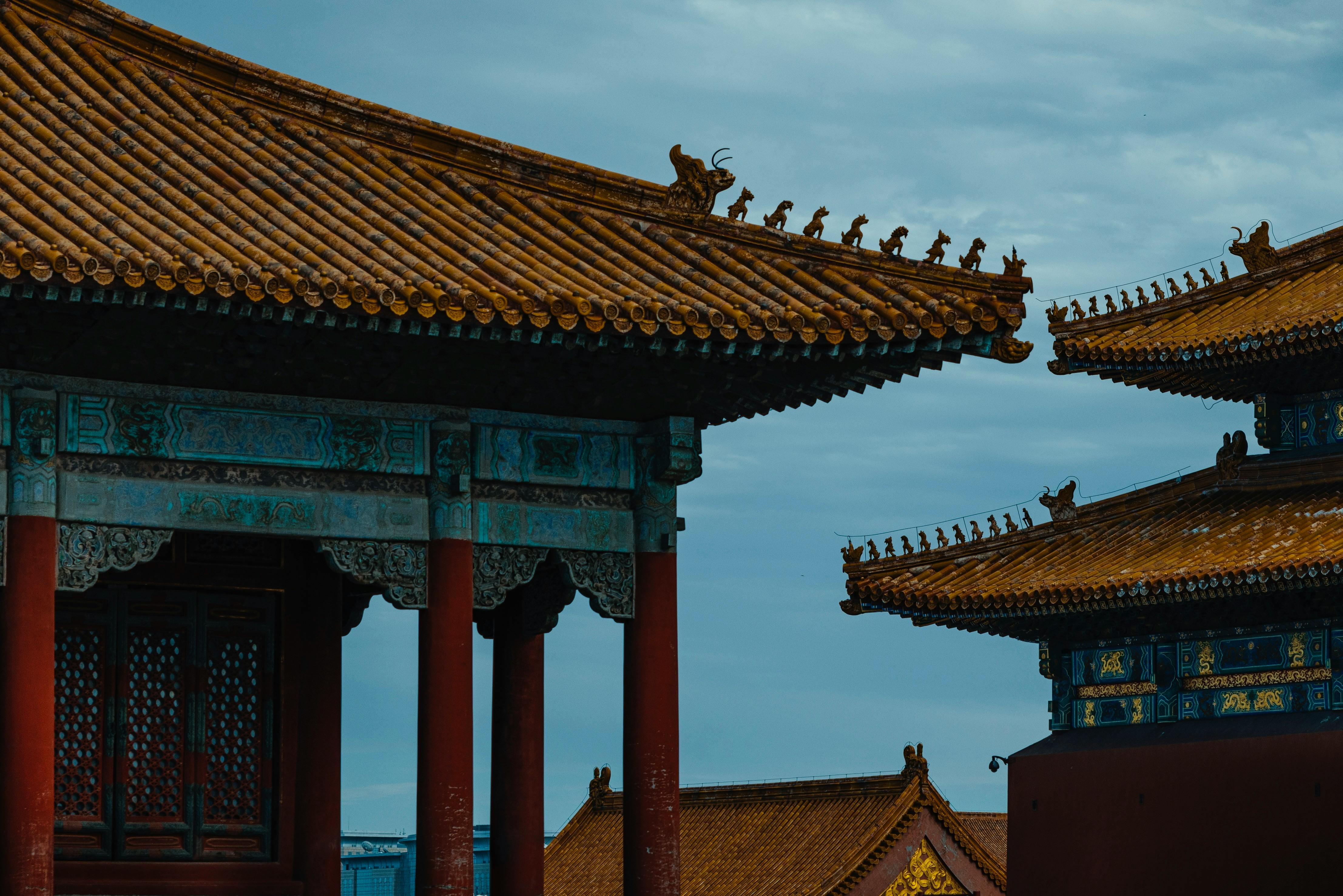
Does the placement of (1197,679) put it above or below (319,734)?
above

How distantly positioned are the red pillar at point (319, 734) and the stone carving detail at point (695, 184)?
381cm

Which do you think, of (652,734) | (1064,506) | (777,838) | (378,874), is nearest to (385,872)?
(378,874)

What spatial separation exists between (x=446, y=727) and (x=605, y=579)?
1607 mm

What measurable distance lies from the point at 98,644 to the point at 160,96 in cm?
392

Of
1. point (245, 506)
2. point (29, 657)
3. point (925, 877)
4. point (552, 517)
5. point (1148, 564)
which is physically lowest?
point (925, 877)

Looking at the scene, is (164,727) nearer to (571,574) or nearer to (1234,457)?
(571,574)

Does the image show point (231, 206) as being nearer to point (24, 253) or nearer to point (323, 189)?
point (323, 189)

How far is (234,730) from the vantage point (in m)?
15.8

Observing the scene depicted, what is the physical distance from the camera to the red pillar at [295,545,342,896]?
51.7 feet

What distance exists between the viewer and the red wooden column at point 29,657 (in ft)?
41.7

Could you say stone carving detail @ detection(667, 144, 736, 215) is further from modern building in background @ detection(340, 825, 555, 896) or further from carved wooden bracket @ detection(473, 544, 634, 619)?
modern building in background @ detection(340, 825, 555, 896)

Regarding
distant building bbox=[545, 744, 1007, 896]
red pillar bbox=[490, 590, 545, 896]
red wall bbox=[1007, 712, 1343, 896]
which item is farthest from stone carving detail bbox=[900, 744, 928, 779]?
red pillar bbox=[490, 590, 545, 896]

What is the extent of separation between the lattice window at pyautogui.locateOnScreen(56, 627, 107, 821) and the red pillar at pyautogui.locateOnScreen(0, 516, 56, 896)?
202cm

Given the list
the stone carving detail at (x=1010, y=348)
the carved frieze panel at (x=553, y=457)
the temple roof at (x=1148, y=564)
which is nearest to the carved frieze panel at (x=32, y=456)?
the carved frieze panel at (x=553, y=457)
